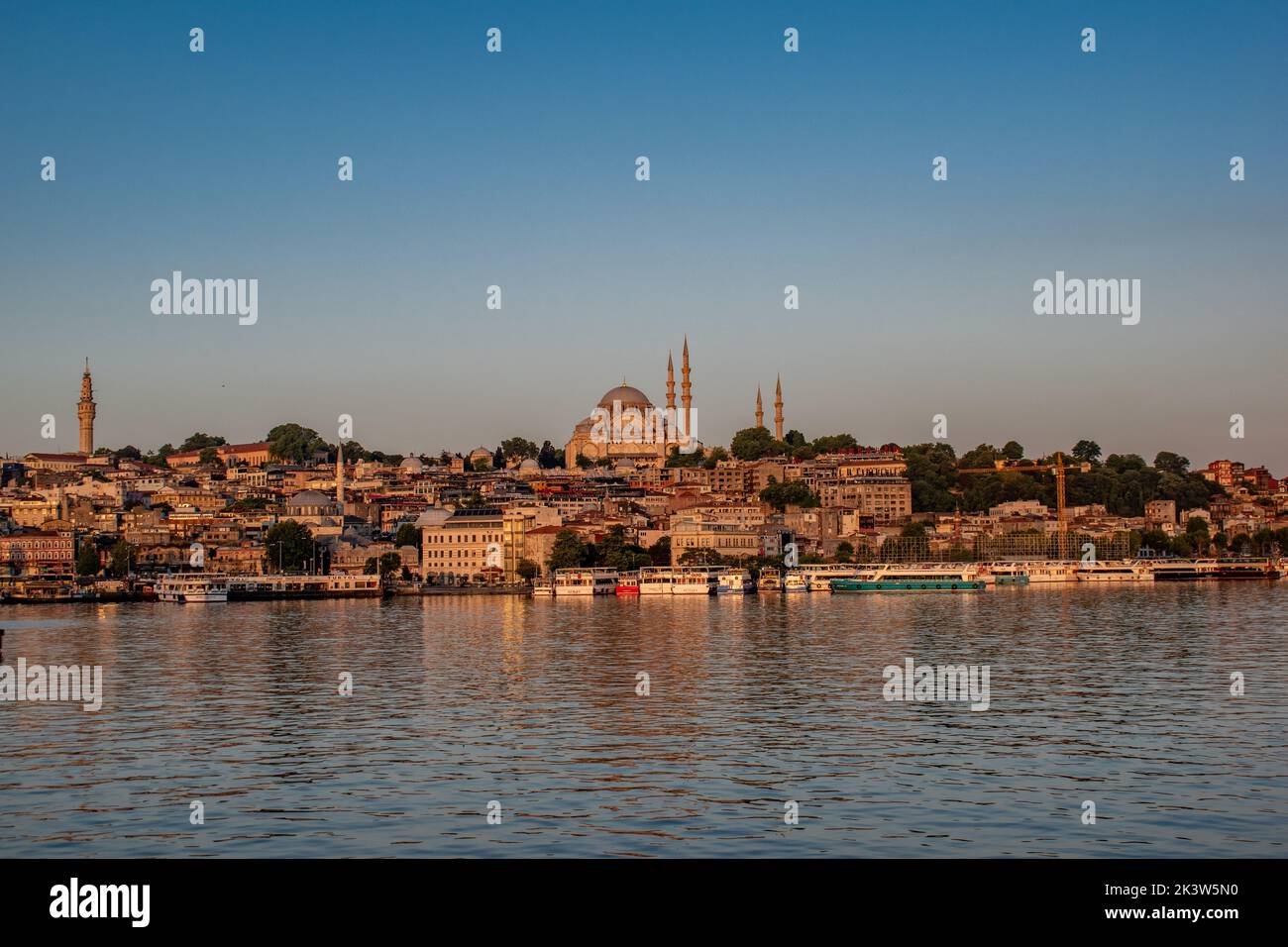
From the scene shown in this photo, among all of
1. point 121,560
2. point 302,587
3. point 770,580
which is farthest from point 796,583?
point 121,560

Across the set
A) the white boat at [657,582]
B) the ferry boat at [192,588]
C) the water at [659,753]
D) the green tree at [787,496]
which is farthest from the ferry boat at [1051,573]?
the water at [659,753]

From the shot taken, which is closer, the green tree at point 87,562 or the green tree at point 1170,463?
the green tree at point 87,562

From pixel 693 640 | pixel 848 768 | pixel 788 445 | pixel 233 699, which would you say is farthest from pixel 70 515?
pixel 848 768

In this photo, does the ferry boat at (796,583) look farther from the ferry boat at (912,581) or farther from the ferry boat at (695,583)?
the ferry boat at (695,583)

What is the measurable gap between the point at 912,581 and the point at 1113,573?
738 inches

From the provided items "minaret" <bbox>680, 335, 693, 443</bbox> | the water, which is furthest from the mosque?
the water

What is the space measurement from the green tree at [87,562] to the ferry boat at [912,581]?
51.7 meters

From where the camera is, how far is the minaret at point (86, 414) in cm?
15075

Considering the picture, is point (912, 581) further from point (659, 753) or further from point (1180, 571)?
point (659, 753)

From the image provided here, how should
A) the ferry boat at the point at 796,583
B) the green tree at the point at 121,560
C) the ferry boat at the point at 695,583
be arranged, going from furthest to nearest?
the green tree at the point at 121,560 < the ferry boat at the point at 796,583 < the ferry boat at the point at 695,583

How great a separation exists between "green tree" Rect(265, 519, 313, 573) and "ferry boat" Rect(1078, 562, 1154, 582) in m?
48.9

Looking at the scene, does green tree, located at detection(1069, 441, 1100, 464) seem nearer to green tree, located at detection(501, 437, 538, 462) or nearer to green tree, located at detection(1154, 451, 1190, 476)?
green tree, located at detection(1154, 451, 1190, 476)
